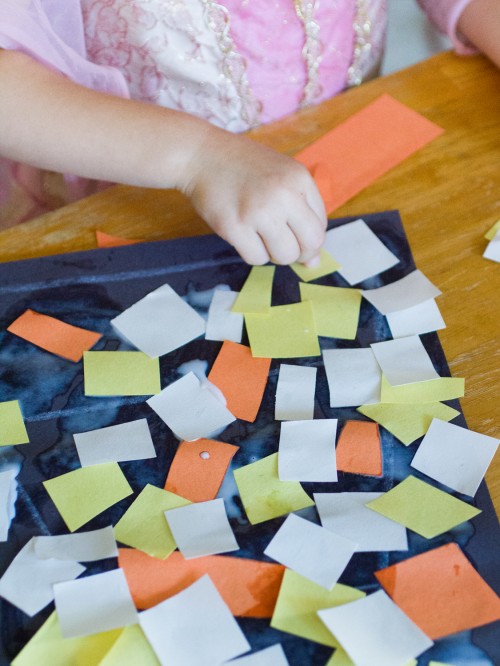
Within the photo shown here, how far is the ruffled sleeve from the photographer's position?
33.8 inches

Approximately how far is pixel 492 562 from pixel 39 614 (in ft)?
0.94

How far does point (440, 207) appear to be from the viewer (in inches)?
28.5

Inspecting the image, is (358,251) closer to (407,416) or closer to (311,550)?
(407,416)

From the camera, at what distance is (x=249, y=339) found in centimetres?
63

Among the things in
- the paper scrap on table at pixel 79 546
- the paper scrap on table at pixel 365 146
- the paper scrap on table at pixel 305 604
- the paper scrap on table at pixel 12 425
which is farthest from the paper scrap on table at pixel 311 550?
the paper scrap on table at pixel 365 146

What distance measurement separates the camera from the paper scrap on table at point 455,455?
53 centimetres

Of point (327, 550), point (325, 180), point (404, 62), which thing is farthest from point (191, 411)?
point (404, 62)

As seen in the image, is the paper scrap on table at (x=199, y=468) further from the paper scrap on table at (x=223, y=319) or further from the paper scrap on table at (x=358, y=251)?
the paper scrap on table at (x=358, y=251)

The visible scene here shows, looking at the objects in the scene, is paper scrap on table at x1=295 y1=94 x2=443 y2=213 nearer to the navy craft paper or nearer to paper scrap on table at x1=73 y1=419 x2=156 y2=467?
the navy craft paper

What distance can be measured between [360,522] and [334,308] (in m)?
0.20

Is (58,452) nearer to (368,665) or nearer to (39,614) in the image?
(39,614)

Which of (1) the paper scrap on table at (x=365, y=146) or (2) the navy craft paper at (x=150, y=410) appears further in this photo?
(1) the paper scrap on table at (x=365, y=146)

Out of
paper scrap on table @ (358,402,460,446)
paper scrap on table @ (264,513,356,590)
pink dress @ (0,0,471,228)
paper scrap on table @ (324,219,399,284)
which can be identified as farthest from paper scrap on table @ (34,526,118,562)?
pink dress @ (0,0,471,228)

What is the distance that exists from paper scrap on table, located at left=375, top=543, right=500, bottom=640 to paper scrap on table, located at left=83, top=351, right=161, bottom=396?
0.76 feet
